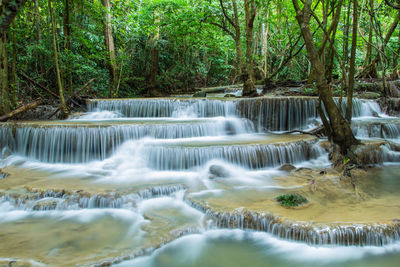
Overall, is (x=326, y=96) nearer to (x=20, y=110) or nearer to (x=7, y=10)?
(x=7, y=10)

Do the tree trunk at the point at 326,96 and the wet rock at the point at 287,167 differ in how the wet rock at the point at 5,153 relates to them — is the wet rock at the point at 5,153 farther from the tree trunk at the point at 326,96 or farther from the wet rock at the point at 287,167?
the tree trunk at the point at 326,96

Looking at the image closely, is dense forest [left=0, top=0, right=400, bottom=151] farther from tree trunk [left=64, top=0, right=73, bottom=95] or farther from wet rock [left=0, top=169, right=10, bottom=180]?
wet rock [left=0, top=169, right=10, bottom=180]

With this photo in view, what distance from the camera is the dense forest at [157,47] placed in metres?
8.83

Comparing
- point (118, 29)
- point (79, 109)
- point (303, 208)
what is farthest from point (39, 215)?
point (118, 29)

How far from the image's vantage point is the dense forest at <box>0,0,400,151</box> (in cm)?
883

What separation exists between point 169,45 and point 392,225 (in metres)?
16.9

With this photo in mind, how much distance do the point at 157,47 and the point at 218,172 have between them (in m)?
12.2

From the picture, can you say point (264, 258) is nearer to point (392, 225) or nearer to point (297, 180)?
point (392, 225)

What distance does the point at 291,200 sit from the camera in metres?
4.52

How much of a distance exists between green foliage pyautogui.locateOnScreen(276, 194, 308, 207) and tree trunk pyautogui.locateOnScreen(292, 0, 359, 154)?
285 cm

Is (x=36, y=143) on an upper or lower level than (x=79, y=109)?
lower

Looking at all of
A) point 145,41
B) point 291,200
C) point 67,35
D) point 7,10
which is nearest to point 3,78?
point 67,35

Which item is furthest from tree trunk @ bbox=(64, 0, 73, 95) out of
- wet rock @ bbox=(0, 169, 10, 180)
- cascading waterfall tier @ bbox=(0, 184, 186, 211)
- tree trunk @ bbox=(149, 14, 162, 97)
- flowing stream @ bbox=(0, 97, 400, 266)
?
cascading waterfall tier @ bbox=(0, 184, 186, 211)

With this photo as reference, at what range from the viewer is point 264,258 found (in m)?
3.63
